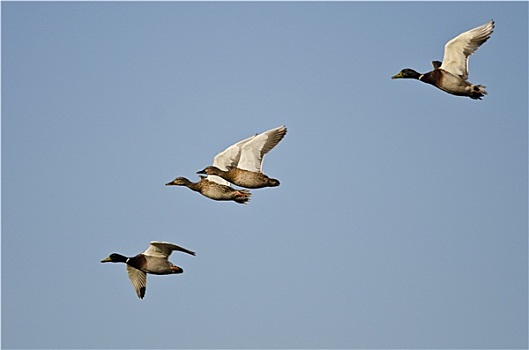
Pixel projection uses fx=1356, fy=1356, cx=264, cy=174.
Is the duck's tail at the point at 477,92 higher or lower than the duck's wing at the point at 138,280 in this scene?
higher

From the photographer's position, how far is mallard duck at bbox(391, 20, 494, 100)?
3403cm

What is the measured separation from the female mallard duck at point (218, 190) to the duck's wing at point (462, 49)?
6.07m

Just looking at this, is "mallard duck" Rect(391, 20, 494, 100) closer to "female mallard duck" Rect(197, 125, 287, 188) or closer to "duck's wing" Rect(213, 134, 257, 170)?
"female mallard duck" Rect(197, 125, 287, 188)

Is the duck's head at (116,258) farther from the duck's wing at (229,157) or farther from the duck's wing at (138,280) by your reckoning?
the duck's wing at (229,157)

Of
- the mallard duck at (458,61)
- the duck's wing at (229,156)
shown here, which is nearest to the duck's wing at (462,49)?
the mallard duck at (458,61)

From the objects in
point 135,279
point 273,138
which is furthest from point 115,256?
point 273,138

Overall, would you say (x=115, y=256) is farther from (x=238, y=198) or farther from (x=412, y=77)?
(x=412, y=77)

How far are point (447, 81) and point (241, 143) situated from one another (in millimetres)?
5455

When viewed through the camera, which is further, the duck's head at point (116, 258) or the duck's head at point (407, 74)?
the duck's head at point (116, 258)

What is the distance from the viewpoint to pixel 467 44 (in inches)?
1347

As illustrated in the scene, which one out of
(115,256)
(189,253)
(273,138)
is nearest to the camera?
(189,253)

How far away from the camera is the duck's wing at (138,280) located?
3653 cm

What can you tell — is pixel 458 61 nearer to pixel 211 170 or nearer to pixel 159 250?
pixel 211 170

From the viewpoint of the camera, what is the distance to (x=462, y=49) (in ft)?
112
